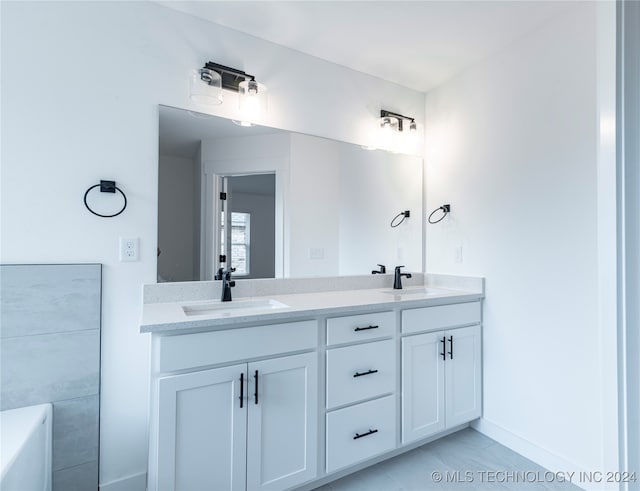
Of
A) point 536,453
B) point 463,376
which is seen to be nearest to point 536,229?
point 463,376

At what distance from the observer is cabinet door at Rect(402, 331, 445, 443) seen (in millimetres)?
1884

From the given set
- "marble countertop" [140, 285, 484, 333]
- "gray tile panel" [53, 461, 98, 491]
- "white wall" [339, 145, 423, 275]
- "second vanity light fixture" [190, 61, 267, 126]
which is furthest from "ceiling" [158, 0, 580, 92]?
"gray tile panel" [53, 461, 98, 491]

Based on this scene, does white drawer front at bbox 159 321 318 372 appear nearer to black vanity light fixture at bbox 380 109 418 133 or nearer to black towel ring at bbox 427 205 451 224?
black towel ring at bbox 427 205 451 224

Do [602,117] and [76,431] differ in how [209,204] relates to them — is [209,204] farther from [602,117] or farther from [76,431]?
[602,117]

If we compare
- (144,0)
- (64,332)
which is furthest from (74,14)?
(64,332)

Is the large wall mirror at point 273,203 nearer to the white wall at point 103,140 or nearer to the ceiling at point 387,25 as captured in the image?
the white wall at point 103,140

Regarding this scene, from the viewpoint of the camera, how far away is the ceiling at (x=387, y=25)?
176cm

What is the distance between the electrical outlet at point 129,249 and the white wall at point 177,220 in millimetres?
108

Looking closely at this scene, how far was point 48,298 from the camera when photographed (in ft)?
4.84

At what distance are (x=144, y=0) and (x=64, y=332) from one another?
5.53ft

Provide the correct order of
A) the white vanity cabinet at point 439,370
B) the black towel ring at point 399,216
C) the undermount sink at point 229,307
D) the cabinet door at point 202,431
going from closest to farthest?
the cabinet door at point 202,431 → the undermount sink at point 229,307 → the white vanity cabinet at point 439,370 → the black towel ring at point 399,216

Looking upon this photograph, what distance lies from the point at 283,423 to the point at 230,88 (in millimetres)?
1800

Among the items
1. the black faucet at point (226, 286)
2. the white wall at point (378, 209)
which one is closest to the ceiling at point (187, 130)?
the black faucet at point (226, 286)

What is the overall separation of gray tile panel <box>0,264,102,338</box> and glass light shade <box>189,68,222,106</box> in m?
1.02
